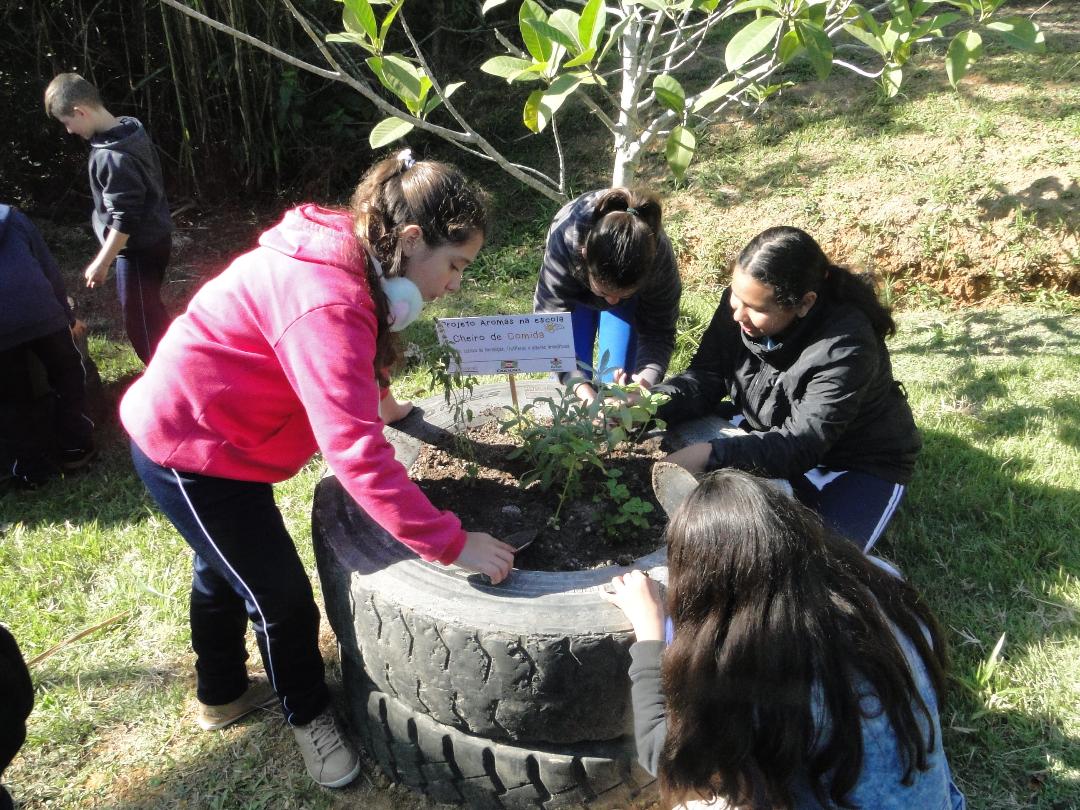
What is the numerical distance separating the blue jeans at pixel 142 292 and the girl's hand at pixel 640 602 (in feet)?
10.6

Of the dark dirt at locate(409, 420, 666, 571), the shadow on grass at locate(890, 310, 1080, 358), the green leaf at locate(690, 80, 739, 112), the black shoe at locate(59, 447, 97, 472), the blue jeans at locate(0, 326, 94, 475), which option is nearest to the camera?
the green leaf at locate(690, 80, 739, 112)

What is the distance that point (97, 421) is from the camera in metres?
4.02

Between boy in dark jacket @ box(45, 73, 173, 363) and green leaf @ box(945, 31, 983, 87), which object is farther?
boy in dark jacket @ box(45, 73, 173, 363)

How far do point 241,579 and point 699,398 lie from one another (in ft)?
4.85

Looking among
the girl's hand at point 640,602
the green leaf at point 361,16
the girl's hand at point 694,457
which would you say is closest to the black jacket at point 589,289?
the girl's hand at point 694,457

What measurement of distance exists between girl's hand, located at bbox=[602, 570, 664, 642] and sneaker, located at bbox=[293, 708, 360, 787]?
942mm

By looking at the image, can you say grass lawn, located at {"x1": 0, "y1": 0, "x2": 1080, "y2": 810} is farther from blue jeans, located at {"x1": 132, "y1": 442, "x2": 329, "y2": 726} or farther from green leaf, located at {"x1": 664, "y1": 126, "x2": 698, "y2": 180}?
green leaf, located at {"x1": 664, "y1": 126, "x2": 698, "y2": 180}

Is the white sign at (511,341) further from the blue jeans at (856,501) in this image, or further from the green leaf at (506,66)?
the blue jeans at (856,501)

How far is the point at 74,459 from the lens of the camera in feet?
12.0

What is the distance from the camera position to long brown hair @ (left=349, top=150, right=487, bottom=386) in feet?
5.84

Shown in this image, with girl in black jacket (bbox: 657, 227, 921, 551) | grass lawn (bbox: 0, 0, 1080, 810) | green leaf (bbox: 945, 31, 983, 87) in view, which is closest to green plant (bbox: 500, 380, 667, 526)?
girl in black jacket (bbox: 657, 227, 921, 551)

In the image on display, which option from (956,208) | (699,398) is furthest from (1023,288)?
(699,398)

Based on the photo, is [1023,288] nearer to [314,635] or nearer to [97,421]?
[314,635]

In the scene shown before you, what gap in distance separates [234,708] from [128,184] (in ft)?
8.67
